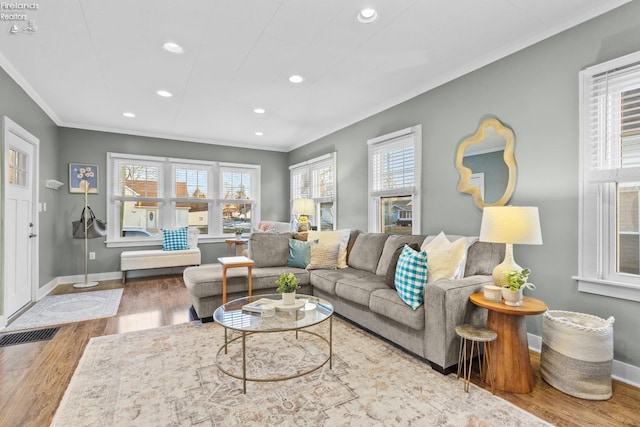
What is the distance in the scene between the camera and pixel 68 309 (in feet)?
12.6

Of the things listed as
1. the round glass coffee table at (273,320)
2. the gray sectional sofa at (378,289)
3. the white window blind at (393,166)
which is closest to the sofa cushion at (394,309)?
the gray sectional sofa at (378,289)

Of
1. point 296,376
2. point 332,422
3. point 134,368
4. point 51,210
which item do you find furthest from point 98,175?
point 332,422

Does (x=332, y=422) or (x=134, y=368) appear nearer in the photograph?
(x=332, y=422)

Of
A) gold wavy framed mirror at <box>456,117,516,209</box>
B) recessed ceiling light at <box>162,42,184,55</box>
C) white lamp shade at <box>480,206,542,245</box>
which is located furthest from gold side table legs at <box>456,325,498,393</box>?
recessed ceiling light at <box>162,42,184,55</box>

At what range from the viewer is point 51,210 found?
4.92 meters

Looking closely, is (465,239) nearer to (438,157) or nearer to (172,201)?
(438,157)

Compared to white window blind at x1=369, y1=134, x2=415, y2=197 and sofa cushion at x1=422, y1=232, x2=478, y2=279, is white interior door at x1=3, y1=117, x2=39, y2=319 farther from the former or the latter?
sofa cushion at x1=422, y1=232, x2=478, y2=279

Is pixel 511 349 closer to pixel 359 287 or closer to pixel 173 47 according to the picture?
pixel 359 287

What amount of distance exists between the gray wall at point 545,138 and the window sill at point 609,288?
0.05m

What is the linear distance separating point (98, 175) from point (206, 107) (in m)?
2.65

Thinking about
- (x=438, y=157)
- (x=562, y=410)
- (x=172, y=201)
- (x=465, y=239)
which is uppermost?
(x=438, y=157)

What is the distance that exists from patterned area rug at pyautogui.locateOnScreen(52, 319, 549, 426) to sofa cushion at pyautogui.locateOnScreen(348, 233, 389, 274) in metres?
1.05

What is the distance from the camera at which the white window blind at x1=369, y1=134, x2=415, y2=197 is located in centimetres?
396

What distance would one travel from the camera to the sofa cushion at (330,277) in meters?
3.40
